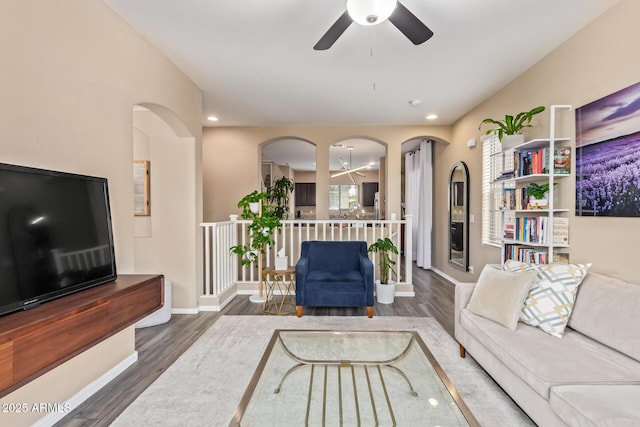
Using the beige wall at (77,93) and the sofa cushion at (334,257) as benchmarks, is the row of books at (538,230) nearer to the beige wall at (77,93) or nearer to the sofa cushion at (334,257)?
the sofa cushion at (334,257)

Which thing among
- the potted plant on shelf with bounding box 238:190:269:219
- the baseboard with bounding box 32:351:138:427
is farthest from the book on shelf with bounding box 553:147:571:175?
the baseboard with bounding box 32:351:138:427

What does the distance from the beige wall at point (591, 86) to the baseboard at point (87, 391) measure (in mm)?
3860

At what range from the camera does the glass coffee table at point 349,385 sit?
1356 millimetres

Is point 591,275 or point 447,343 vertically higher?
point 591,275

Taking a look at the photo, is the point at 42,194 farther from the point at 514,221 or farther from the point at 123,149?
the point at 514,221

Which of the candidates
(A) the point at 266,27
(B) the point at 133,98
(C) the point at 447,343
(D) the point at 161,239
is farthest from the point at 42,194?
(C) the point at 447,343

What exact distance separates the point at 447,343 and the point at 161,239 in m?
3.41

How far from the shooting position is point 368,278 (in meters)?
3.43

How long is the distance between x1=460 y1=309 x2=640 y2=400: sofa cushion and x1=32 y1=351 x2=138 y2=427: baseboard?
8.97ft

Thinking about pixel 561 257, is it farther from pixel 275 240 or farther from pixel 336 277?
pixel 275 240

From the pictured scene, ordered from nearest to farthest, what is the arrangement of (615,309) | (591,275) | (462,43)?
(615,309), (591,275), (462,43)

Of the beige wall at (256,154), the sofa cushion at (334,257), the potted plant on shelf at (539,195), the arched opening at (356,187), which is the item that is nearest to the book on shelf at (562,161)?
the potted plant on shelf at (539,195)

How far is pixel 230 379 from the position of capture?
2.25 metres

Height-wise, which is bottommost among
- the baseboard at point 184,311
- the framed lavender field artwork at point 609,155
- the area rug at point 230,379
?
the area rug at point 230,379
